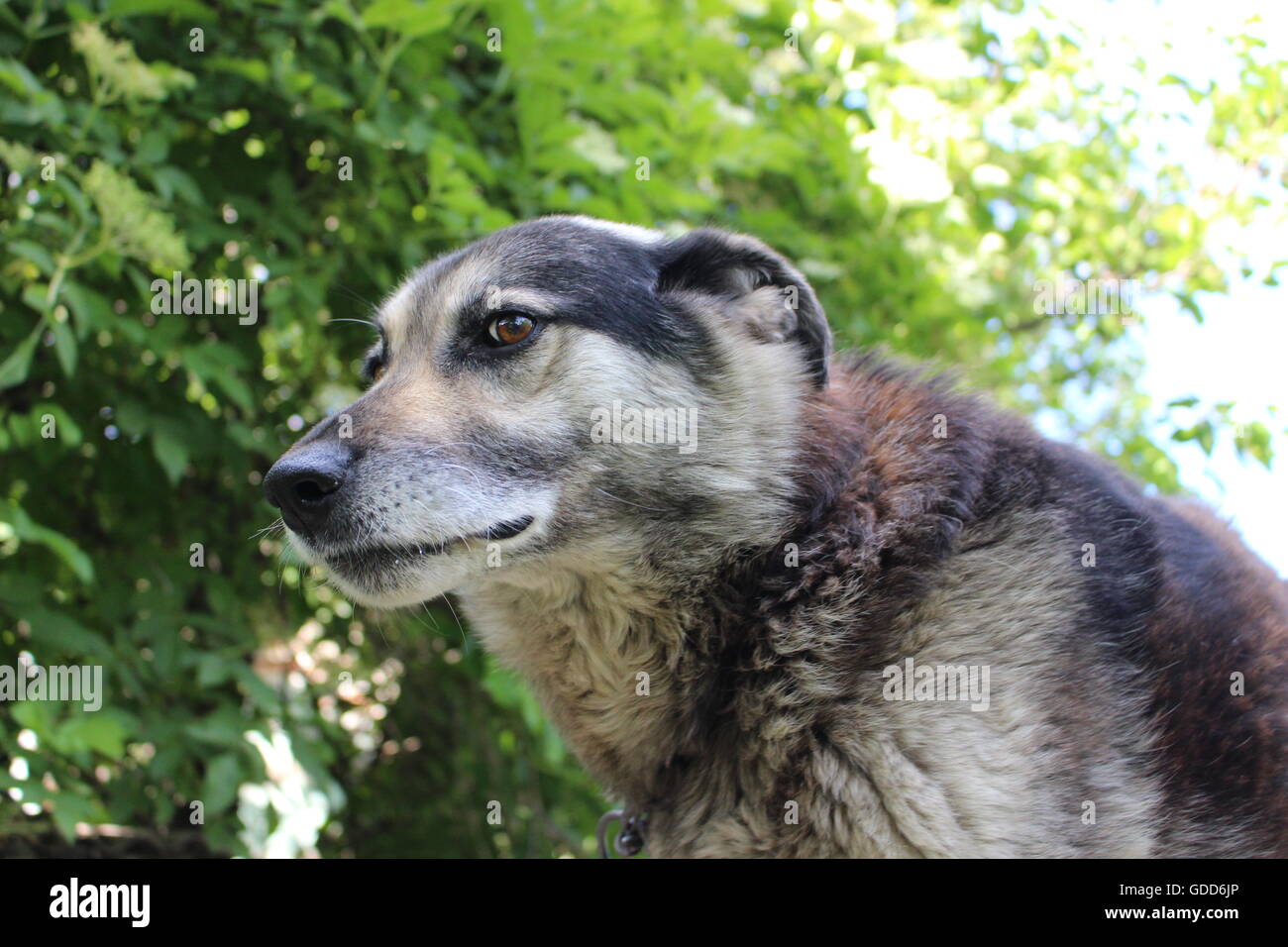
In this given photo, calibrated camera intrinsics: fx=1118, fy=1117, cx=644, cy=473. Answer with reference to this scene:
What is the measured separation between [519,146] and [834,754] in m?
2.78

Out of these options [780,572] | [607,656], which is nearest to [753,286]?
[780,572]

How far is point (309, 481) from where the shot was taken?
2.77 meters

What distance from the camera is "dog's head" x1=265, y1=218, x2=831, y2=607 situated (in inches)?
110

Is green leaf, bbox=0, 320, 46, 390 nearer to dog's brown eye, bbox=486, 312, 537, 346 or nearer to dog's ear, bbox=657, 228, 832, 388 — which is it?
dog's brown eye, bbox=486, 312, 537, 346

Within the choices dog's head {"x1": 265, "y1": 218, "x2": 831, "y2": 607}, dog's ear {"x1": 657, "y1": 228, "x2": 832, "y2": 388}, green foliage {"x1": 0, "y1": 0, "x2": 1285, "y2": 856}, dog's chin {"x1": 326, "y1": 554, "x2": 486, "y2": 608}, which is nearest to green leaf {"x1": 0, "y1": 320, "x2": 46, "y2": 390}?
green foliage {"x1": 0, "y1": 0, "x2": 1285, "y2": 856}

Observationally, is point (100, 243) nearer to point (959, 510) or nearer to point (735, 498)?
point (735, 498)

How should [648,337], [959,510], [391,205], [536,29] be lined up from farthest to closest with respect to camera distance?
[391,205]
[536,29]
[648,337]
[959,510]

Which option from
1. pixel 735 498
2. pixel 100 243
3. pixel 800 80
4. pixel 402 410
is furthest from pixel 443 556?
pixel 800 80

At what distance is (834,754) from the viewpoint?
2688 millimetres

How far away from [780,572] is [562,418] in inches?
27.5

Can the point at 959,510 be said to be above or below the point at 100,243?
below

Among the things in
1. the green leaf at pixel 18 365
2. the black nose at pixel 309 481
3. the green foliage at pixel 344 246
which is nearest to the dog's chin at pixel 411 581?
the black nose at pixel 309 481

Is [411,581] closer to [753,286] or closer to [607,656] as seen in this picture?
[607,656]

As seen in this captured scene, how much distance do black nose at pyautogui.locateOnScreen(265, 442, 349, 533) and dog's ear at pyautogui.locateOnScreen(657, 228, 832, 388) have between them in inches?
43.1
